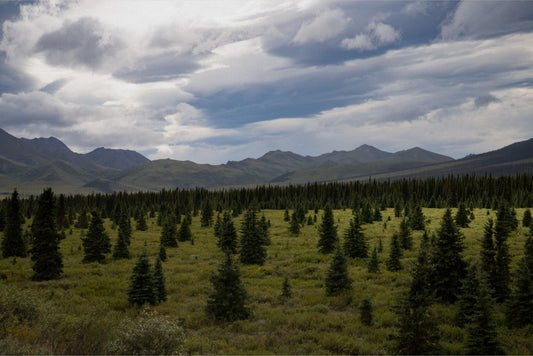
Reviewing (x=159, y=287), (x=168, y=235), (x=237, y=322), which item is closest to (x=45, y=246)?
(x=159, y=287)

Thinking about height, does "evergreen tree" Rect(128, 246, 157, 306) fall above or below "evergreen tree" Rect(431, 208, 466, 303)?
below

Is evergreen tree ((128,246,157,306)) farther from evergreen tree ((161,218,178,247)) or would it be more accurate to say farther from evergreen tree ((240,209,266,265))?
evergreen tree ((161,218,178,247))

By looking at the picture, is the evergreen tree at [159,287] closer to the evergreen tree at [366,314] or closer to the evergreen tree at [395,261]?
the evergreen tree at [366,314]

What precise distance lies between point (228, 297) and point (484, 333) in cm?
1270

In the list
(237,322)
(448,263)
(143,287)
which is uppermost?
(448,263)

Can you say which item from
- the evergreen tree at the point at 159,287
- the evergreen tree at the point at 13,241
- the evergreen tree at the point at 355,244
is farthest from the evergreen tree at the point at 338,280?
the evergreen tree at the point at 13,241

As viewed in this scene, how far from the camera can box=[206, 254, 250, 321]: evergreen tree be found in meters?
19.2

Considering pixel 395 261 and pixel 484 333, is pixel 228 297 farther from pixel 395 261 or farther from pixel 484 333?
pixel 395 261

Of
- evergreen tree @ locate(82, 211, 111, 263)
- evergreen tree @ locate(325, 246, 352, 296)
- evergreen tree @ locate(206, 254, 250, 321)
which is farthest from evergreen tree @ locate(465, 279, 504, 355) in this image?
evergreen tree @ locate(82, 211, 111, 263)

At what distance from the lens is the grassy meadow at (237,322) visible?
44.1 ft

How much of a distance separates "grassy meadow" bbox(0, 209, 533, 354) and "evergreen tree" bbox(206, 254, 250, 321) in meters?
0.62

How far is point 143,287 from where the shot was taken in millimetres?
22484

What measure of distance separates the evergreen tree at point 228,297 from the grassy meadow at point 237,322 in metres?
0.62

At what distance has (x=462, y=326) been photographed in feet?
55.5
